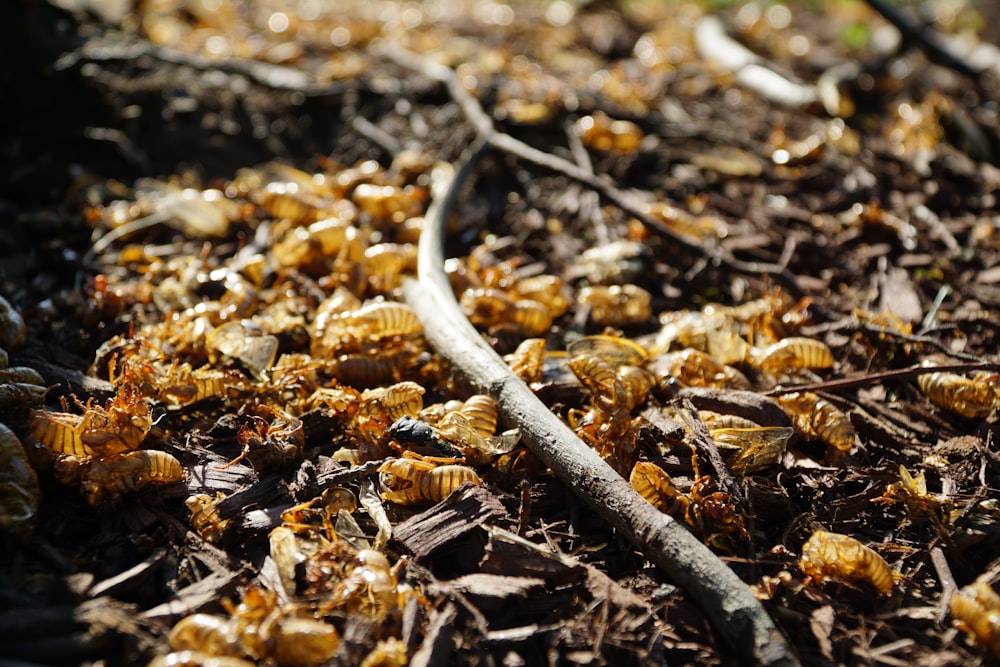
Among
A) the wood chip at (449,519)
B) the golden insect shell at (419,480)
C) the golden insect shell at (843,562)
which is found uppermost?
the golden insect shell at (419,480)

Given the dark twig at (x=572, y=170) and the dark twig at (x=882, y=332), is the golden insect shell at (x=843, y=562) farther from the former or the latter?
the dark twig at (x=572, y=170)

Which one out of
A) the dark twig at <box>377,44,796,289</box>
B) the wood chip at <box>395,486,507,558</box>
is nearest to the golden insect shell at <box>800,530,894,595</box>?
the wood chip at <box>395,486,507,558</box>

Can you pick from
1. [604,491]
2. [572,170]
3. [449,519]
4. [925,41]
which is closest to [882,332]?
[604,491]

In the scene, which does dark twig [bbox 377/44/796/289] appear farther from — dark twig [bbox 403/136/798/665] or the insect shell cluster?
dark twig [bbox 403/136/798/665]

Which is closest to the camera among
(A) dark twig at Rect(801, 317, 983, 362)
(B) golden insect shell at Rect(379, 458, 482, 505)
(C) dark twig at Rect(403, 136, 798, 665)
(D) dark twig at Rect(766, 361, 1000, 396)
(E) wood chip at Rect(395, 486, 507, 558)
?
(C) dark twig at Rect(403, 136, 798, 665)

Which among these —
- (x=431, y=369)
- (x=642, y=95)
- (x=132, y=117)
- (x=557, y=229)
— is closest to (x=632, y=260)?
(x=557, y=229)

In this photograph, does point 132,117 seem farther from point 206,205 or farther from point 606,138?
point 606,138

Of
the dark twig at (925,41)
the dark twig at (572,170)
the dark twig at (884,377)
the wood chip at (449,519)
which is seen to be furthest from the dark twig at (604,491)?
the dark twig at (925,41)

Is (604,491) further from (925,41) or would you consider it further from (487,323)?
(925,41)
